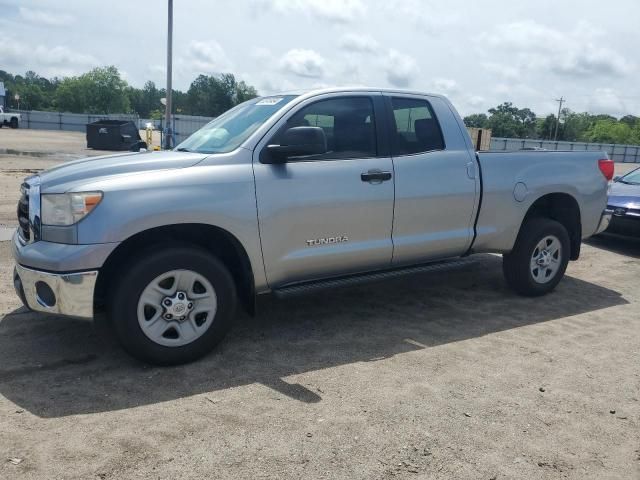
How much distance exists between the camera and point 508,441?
321 cm

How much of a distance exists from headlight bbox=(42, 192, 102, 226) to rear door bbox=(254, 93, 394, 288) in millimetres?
1098

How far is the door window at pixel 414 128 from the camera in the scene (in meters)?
4.90

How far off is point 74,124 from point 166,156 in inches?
2123

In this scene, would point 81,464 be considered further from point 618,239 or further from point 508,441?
Answer: point 618,239

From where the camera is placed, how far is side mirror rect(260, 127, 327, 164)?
4.06 m

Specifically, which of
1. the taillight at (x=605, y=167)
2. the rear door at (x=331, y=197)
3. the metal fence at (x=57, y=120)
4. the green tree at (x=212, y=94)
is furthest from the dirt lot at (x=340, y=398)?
the green tree at (x=212, y=94)

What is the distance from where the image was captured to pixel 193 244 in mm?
4039

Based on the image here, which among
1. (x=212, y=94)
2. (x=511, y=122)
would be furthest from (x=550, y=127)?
(x=212, y=94)

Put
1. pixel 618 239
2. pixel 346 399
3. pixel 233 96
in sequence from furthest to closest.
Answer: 1. pixel 233 96
2. pixel 618 239
3. pixel 346 399

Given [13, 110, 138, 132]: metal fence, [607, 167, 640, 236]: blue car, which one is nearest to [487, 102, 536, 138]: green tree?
[13, 110, 138, 132]: metal fence

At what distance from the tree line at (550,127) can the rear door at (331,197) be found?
91.6 meters

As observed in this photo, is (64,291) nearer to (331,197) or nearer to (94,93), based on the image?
(331,197)

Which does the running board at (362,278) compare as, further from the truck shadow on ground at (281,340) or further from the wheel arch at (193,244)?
the truck shadow on ground at (281,340)

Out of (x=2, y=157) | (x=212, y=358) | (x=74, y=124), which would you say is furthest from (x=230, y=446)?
(x=74, y=124)
